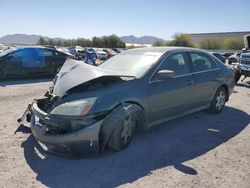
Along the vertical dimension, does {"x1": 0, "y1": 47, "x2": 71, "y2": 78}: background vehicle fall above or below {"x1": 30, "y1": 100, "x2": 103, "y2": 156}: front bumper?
Answer: above

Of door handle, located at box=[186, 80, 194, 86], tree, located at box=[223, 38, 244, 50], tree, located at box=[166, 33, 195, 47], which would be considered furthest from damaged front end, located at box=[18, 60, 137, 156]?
tree, located at box=[223, 38, 244, 50]

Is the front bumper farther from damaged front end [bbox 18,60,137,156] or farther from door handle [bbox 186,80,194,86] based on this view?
door handle [bbox 186,80,194,86]

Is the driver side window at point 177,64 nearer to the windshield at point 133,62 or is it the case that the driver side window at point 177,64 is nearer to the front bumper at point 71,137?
the windshield at point 133,62

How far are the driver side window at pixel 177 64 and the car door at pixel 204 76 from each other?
233mm

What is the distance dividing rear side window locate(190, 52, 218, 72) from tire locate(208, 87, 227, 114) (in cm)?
62

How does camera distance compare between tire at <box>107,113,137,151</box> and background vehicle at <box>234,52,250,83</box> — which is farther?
background vehicle at <box>234,52,250,83</box>

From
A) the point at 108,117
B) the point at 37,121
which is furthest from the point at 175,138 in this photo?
the point at 37,121

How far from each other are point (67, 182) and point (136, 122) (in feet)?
5.22

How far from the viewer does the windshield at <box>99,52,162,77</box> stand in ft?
16.3

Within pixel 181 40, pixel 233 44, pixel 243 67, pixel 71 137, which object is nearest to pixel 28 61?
pixel 243 67

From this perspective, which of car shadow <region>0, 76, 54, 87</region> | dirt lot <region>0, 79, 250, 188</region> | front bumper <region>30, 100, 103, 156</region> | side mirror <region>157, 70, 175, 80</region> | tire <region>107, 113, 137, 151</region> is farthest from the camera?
car shadow <region>0, 76, 54, 87</region>

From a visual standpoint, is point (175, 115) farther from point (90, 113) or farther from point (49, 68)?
point (49, 68)

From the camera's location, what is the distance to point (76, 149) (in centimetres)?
388

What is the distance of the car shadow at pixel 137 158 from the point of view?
3621 mm
